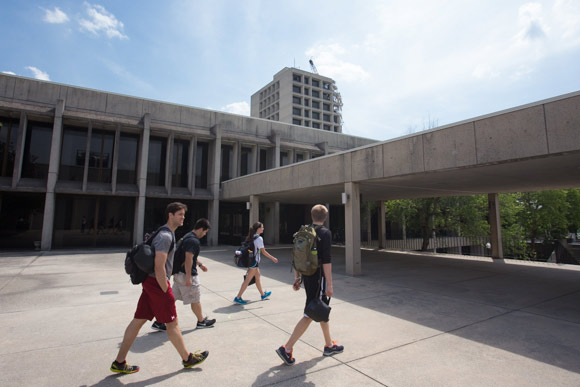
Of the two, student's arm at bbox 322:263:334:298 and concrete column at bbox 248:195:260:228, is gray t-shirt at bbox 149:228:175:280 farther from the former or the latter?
concrete column at bbox 248:195:260:228

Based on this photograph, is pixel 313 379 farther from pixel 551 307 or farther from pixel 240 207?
pixel 240 207

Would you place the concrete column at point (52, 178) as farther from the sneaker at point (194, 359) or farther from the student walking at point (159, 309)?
the sneaker at point (194, 359)

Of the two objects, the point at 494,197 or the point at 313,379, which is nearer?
the point at 313,379

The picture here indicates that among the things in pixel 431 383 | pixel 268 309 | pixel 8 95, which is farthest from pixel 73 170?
→ pixel 431 383

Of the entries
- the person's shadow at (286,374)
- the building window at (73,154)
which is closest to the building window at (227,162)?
the building window at (73,154)

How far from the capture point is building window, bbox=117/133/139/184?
64.5 feet

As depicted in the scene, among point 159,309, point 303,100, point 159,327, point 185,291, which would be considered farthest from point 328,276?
point 303,100

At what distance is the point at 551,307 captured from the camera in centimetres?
617

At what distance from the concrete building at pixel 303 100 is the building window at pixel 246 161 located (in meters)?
47.0

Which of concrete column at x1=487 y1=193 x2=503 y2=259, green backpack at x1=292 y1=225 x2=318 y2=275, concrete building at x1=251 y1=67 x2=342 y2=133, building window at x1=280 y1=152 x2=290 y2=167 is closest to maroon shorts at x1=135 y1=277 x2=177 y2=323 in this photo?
green backpack at x1=292 y1=225 x2=318 y2=275

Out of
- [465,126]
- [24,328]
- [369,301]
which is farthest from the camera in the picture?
[465,126]

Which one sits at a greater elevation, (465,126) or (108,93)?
(108,93)

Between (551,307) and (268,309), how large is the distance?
5562 mm

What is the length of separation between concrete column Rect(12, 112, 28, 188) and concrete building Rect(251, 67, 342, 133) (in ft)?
182
